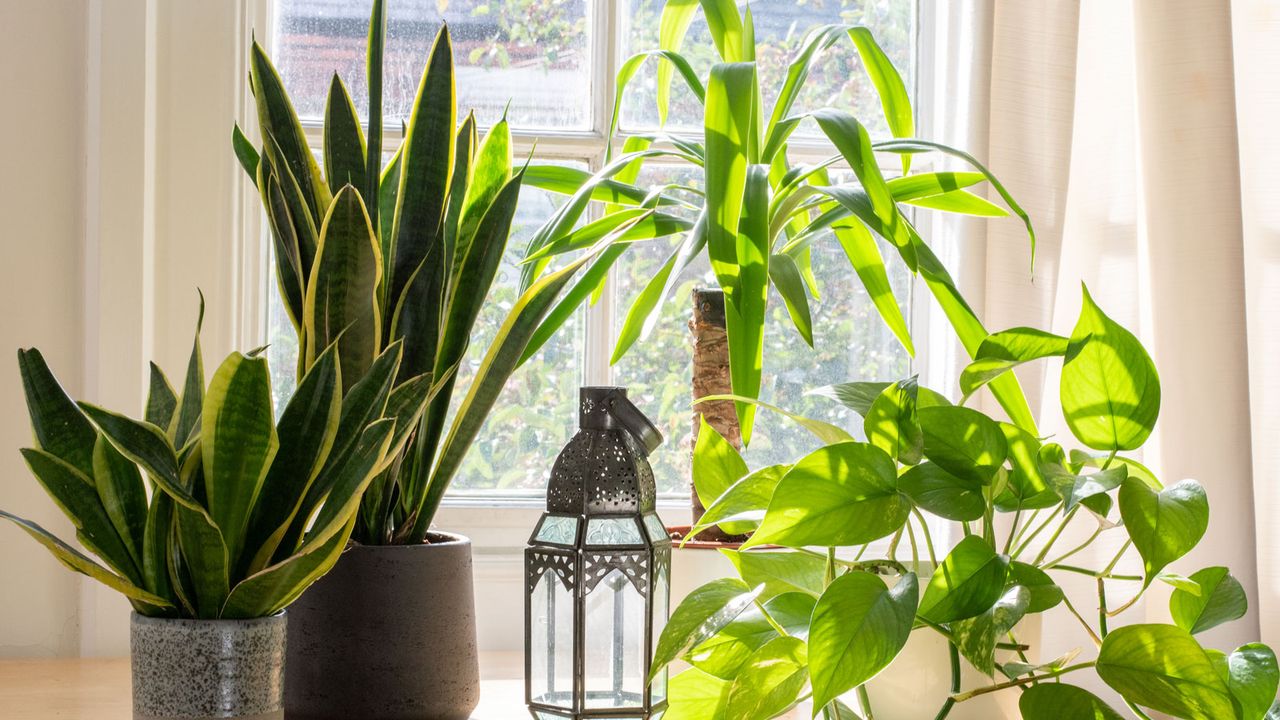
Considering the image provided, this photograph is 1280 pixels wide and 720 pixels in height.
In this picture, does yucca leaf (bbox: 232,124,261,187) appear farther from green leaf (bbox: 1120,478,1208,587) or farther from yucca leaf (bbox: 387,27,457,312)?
green leaf (bbox: 1120,478,1208,587)

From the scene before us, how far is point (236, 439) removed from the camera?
68cm

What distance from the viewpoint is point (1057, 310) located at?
4.25 feet

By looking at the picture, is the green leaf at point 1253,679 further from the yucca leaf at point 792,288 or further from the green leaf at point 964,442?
the yucca leaf at point 792,288

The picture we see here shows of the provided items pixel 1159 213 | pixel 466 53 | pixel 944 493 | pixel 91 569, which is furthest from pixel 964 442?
pixel 466 53

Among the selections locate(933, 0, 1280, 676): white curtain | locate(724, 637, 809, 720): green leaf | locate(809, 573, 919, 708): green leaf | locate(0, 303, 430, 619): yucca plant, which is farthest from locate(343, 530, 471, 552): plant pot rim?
locate(933, 0, 1280, 676): white curtain

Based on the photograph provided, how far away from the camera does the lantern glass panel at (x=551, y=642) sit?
2.98 ft

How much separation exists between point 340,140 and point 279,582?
42cm

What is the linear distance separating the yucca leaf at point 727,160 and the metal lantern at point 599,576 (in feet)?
0.52

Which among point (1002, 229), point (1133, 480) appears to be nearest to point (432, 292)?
point (1133, 480)

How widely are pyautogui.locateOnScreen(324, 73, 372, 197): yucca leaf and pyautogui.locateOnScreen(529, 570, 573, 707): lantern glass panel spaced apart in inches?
15.9

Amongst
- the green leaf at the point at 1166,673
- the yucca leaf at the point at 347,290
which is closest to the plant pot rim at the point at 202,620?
the yucca leaf at the point at 347,290

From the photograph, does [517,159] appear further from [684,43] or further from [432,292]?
[432,292]

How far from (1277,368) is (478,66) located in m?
1.08

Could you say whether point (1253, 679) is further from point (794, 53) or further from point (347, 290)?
point (794, 53)
